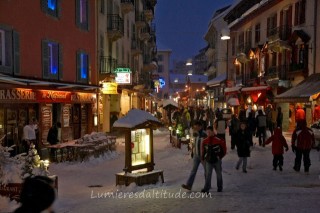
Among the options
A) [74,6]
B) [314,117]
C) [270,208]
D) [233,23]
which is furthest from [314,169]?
[233,23]

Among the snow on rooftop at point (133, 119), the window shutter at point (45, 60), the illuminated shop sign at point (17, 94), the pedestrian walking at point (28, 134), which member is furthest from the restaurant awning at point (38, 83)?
the snow on rooftop at point (133, 119)

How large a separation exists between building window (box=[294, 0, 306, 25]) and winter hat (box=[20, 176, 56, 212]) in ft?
82.9

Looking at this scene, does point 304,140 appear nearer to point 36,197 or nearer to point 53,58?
point 36,197

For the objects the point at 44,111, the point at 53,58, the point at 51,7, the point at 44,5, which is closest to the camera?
the point at 44,111

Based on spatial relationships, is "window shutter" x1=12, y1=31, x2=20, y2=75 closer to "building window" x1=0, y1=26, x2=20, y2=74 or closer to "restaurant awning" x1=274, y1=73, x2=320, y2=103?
"building window" x1=0, y1=26, x2=20, y2=74

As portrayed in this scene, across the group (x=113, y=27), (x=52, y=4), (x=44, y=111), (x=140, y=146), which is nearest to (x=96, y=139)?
(x=44, y=111)

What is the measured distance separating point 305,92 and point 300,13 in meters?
6.60

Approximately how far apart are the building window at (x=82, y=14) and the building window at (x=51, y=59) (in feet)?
11.2

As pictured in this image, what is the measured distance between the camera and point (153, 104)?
70.1m

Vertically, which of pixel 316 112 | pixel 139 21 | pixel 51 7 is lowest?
pixel 316 112

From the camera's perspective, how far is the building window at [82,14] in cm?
2312

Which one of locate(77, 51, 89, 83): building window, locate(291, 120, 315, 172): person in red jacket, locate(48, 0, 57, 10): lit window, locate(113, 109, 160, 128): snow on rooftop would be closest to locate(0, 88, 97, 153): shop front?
locate(77, 51, 89, 83): building window

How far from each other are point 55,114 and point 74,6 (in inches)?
249

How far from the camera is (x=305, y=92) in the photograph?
22.6 meters
